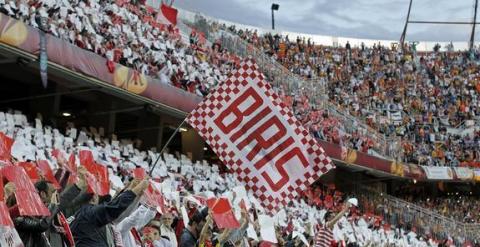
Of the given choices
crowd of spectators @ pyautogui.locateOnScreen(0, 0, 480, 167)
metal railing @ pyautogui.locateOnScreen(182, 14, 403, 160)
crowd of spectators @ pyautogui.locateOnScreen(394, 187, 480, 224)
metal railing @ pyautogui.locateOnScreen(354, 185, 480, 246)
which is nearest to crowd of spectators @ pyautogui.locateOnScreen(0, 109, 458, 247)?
crowd of spectators @ pyautogui.locateOnScreen(0, 0, 480, 167)

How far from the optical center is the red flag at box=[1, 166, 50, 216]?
5.04 metres

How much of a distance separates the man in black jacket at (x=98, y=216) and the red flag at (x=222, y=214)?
7.97 feet

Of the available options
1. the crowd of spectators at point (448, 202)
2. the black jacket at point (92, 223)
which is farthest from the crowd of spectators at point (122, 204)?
the crowd of spectators at point (448, 202)

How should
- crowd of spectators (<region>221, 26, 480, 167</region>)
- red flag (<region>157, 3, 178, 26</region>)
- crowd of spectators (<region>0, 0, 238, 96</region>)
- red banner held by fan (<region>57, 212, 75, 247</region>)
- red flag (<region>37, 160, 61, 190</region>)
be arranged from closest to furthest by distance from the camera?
red banner held by fan (<region>57, 212, 75, 247</region>)
red flag (<region>37, 160, 61, 190</region>)
crowd of spectators (<region>0, 0, 238, 96</region>)
red flag (<region>157, 3, 178, 26</region>)
crowd of spectators (<region>221, 26, 480, 167</region>)

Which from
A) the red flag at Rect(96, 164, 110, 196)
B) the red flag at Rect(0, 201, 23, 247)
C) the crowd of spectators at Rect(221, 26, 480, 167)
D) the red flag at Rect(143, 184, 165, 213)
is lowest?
the crowd of spectators at Rect(221, 26, 480, 167)

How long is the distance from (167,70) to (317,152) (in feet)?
39.4

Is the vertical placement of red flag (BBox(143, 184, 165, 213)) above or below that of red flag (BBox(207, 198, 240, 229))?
above

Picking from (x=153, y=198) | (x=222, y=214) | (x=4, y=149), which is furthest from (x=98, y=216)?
(x=222, y=214)

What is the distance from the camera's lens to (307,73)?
3516cm

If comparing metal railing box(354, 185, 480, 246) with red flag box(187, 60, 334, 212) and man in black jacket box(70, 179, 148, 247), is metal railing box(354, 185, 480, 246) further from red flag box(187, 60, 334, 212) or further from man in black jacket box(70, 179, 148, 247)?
man in black jacket box(70, 179, 148, 247)

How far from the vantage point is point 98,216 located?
5.42 m

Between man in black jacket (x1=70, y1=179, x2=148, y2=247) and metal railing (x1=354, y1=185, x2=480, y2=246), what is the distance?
2336 centimetres

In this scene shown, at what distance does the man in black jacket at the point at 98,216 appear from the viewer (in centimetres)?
522

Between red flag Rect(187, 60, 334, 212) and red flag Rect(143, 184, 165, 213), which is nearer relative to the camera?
red flag Rect(143, 184, 165, 213)
